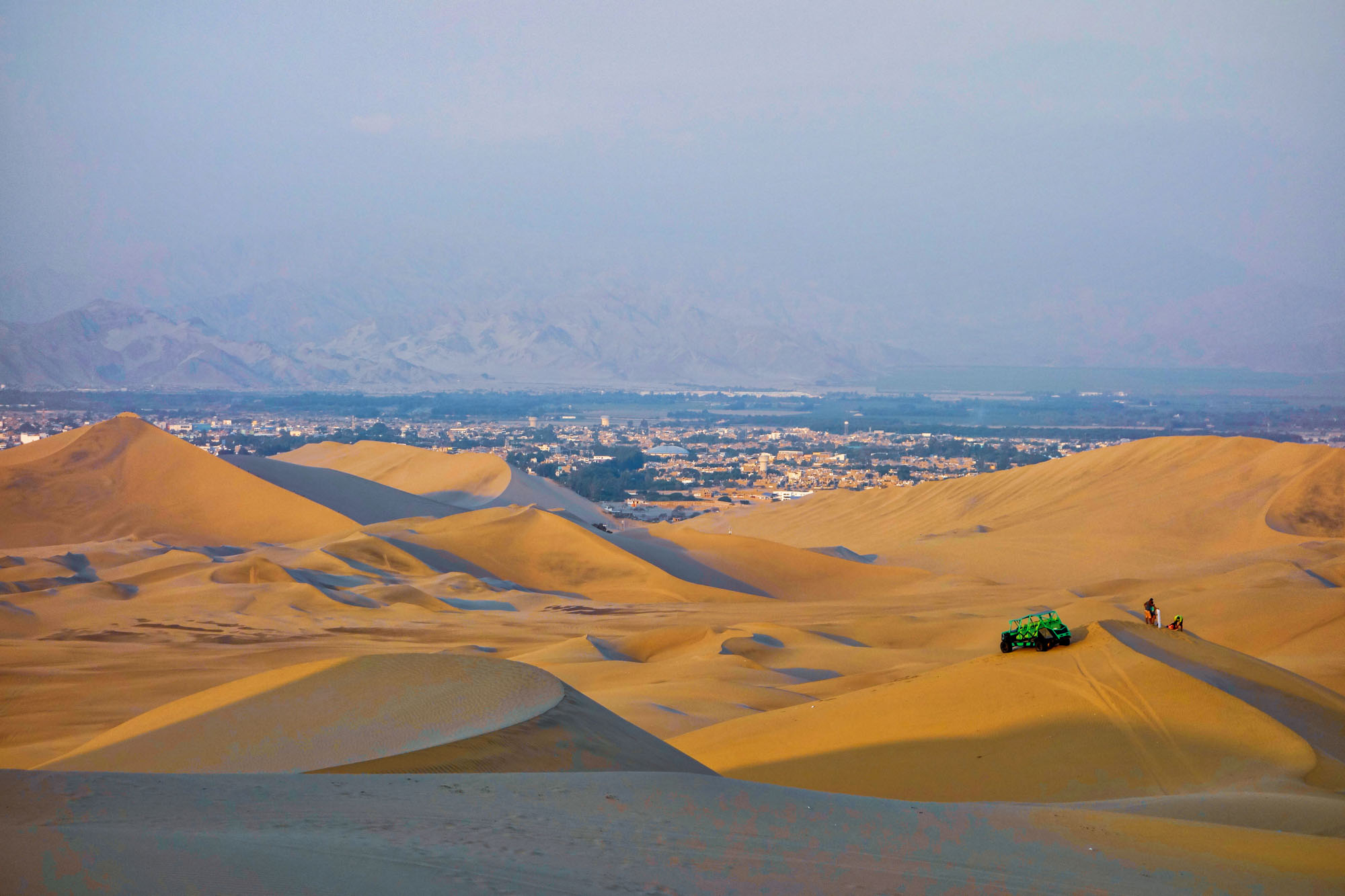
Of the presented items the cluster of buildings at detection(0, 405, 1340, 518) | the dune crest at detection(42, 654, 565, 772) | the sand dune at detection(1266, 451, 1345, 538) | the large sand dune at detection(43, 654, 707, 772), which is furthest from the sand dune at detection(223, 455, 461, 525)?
the sand dune at detection(1266, 451, 1345, 538)

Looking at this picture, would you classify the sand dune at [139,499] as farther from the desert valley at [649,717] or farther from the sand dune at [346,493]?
the sand dune at [346,493]

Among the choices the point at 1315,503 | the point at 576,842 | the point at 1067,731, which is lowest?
the point at 1067,731

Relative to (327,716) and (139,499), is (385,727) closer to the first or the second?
(327,716)

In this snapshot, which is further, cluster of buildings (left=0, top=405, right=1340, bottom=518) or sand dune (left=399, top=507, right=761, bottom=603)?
cluster of buildings (left=0, top=405, right=1340, bottom=518)

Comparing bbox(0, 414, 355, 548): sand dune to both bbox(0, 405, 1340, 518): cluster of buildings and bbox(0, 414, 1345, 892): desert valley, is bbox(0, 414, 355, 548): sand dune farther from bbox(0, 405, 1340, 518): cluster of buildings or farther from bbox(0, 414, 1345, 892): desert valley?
bbox(0, 405, 1340, 518): cluster of buildings

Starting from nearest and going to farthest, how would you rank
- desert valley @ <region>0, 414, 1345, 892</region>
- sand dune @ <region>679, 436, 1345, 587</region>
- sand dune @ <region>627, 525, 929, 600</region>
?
1. desert valley @ <region>0, 414, 1345, 892</region>
2. sand dune @ <region>627, 525, 929, 600</region>
3. sand dune @ <region>679, 436, 1345, 587</region>

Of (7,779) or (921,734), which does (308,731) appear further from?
(921,734)

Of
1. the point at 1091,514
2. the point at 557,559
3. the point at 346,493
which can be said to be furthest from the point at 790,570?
the point at 346,493
